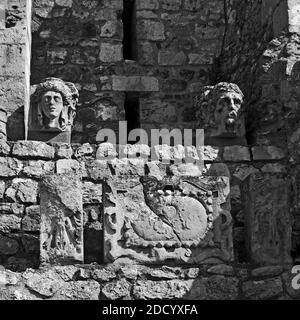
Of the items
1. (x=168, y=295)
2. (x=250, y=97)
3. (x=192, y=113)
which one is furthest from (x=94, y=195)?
(x=192, y=113)

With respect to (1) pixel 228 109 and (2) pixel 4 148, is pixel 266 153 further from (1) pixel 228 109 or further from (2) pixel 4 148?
(2) pixel 4 148

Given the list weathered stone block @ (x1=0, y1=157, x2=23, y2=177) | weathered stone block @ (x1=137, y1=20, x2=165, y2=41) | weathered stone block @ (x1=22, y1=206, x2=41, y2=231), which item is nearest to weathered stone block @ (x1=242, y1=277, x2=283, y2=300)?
weathered stone block @ (x1=22, y1=206, x2=41, y2=231)

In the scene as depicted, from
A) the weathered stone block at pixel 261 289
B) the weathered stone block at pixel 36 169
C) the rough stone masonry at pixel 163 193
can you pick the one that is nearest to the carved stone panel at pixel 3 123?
the rough stone masonry at pixel 163 193

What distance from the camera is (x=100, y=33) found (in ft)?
34.9

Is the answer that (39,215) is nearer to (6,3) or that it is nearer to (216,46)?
(6,3)

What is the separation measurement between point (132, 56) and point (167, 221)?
3432 mm

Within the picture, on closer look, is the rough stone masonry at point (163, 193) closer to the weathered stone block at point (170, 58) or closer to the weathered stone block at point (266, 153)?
the weathered stone block at point (266, 153)

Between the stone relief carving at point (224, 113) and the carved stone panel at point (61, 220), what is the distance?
146 centimetres

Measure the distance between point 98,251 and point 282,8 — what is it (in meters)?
2.78

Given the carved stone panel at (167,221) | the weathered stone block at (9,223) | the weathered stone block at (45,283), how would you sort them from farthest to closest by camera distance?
the weathered stone block at (9,223) → the carved stone panel at (167,221) → the weathered stone block at (45,283)

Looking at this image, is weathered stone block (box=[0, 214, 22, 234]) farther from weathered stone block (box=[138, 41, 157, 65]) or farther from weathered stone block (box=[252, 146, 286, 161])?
weathered stone block (box=[138, 41, 157, 65])

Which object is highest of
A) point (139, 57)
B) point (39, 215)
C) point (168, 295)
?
point (139, 57)

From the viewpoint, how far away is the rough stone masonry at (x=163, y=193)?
297 inches

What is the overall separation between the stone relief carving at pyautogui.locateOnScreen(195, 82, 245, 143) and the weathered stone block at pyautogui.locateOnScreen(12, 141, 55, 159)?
125 cm
